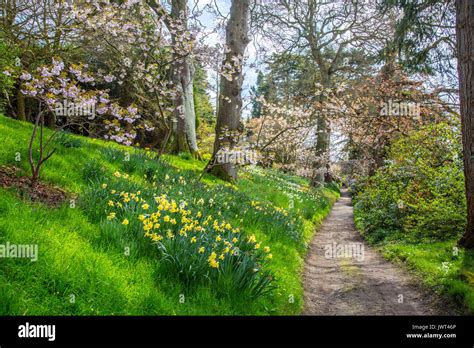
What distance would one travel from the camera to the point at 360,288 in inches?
205

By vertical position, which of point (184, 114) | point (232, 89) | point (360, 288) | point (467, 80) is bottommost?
point (360, 288)

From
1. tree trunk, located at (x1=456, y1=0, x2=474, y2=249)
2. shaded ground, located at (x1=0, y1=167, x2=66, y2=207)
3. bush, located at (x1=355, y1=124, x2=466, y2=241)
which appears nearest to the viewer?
shaded ground, located at (x1=0, y1=167, x2=66, y2=207)

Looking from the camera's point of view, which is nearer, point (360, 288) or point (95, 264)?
point (95, 264)

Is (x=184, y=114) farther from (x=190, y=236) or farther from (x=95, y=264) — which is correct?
(x=95, y=264)

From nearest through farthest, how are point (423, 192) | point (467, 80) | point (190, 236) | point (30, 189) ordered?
1. point (190, 236)
2. point (30, 189)
3. point (467, 80)
4. point (423, 192)

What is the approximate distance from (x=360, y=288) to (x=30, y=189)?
15.5 ft

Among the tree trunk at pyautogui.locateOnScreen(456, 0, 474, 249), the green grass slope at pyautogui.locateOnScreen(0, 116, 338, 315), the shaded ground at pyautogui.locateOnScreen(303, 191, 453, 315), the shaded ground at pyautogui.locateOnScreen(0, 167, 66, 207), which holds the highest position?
the tree trunk at pyautogui.locateOnScreen(456, 0, 474, 249)

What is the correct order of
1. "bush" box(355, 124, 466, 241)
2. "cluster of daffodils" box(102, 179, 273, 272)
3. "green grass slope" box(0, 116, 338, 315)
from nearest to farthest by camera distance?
"green grass slope" box(0, 116, 338, 315) → "cluster of daffodils" box(102, 179, 273, 272) → "bush" box(355, 124, 466, 241)

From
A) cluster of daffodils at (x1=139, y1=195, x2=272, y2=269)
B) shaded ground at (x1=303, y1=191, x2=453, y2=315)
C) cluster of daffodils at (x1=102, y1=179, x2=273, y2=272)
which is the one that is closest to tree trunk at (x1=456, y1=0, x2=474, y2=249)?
shaded ground at (x1=303, y1=191, x2=453, y2=315)

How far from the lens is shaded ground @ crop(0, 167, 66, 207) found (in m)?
4.07

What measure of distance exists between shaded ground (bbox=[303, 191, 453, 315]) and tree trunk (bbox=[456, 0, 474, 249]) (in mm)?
1588

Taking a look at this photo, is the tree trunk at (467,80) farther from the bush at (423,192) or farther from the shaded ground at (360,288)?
the shaded ground at (360,288)

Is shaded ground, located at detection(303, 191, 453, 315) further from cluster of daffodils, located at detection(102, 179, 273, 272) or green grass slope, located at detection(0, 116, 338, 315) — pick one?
cluster of daffodils, located at detection(102, 179, 273, 272)

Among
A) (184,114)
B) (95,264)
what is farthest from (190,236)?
(184,114)
